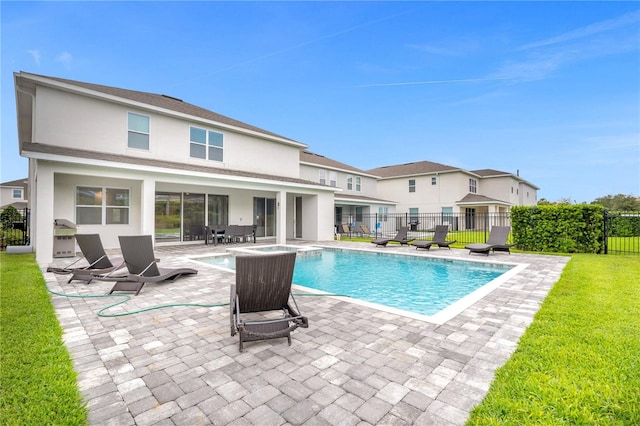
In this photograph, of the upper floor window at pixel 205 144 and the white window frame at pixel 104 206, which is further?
the upper floor window at pixel 205 144

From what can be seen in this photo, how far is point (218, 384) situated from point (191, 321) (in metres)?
1.96

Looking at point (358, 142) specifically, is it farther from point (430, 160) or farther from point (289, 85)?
point (289, 85)

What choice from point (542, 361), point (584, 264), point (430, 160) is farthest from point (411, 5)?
point (430, 160)

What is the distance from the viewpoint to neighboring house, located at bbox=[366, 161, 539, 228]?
3056 centimetres

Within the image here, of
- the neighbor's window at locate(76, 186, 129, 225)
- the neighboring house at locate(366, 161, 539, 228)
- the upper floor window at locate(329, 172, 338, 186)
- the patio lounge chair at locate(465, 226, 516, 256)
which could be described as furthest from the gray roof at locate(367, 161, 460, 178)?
the neighbor's window at locate(76, 186, 129, 225)

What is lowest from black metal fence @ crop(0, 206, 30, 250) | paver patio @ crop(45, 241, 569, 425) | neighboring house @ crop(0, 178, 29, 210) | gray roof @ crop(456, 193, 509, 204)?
paver patio @ crop(45, 241, 569, 425)

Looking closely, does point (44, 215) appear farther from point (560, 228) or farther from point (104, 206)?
point (560, 228)

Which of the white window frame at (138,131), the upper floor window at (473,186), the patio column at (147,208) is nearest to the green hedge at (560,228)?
the patio column at (147,208)

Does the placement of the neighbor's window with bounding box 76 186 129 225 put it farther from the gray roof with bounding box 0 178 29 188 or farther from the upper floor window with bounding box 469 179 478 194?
the gray roof with bounding box 0 178 29 188

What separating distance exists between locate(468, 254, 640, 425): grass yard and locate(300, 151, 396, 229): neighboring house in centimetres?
1823

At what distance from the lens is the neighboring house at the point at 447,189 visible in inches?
1203

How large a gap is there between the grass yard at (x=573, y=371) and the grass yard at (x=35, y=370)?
3142mm

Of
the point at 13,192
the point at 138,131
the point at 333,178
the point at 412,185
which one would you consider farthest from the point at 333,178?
the point at 13,192

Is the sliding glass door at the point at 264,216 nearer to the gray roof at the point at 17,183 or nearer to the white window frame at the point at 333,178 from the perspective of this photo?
the white window frame at the point at 333,178
